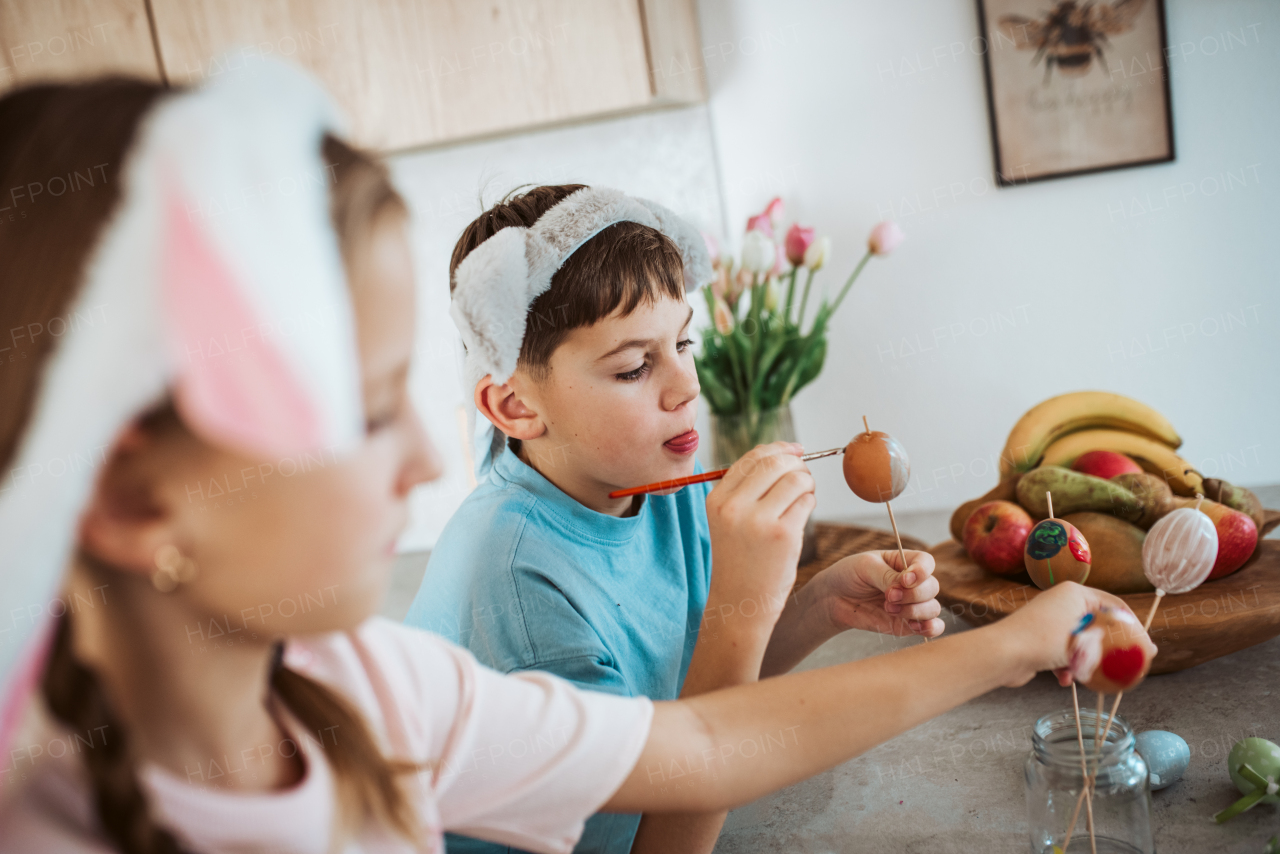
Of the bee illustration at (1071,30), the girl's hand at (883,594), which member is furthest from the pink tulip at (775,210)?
the girl's hand at (883,594)

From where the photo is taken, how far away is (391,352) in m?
0.39

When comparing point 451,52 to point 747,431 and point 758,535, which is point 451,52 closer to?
point 747,431

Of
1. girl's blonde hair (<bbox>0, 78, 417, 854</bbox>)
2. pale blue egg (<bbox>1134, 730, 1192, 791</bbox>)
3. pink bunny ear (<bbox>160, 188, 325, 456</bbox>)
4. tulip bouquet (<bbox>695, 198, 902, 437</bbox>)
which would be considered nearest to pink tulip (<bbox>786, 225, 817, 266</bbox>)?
tulip bouquet (<bbox>695, 198, 902, 437</bbox>)

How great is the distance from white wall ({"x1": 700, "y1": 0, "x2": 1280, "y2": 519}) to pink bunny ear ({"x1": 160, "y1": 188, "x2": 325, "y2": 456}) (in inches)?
69.1

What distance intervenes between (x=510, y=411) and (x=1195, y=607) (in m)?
0.75

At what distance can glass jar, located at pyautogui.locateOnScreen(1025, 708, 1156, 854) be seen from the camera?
26.1 inches

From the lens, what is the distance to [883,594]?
927 mm

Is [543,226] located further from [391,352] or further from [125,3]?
[125,3]

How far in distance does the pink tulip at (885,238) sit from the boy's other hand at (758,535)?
1095mm

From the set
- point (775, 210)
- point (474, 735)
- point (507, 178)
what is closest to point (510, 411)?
point (474, 735)

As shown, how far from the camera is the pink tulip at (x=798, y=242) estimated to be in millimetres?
1679

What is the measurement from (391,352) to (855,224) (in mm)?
1701

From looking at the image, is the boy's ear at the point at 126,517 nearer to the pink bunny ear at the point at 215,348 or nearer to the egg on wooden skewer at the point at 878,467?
the pink bunny ear at the point at 215,348

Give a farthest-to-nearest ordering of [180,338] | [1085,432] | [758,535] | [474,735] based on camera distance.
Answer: [1085,432] → [758,535] → [474,735] → [180,338]
